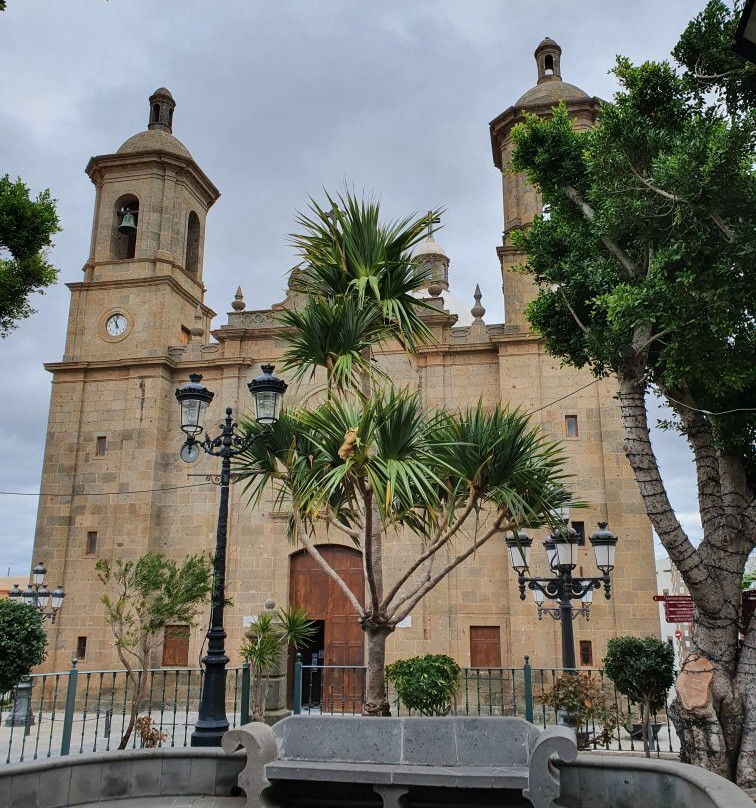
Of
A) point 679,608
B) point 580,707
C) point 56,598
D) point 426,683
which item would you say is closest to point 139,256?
point 56,598

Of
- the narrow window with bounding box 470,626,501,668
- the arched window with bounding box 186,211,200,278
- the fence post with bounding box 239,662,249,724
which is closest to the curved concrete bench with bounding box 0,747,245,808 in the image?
the fence post with bounding box 239,662,249,724

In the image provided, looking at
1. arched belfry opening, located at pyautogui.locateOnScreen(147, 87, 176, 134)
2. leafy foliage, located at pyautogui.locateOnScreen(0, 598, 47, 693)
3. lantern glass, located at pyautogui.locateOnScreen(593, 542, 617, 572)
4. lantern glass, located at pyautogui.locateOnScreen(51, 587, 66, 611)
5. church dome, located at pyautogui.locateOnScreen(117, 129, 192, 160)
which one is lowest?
leafy foliage, located at pyautogui.locateOnScreen(0, 598, 47, 693)

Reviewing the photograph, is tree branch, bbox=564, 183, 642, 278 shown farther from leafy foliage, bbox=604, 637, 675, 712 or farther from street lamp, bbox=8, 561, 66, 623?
street lamp, bbox=8, 561, 66, 623

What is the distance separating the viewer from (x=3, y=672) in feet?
22.5

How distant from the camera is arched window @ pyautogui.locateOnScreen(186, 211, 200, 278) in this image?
22.8 metres

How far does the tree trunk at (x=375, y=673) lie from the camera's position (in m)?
7.83

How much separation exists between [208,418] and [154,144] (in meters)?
8.53

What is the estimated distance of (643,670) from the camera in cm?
890

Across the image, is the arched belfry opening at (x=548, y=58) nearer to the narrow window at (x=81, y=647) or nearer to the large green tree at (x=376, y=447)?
the large green tree at (x=376, y=447)

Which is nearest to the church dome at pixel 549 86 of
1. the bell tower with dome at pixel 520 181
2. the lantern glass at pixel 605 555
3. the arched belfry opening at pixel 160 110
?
the bell tower with dome at pixel 520 181

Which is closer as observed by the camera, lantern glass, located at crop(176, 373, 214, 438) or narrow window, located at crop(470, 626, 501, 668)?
lantern glass, located at crop(176, 373, 214, 438)

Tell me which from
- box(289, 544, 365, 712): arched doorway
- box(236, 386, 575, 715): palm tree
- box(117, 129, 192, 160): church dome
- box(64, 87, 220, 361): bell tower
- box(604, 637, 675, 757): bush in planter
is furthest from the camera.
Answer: box(117, 129, 192, 160): church dome

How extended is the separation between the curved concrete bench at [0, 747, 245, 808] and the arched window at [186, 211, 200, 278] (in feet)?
59.0

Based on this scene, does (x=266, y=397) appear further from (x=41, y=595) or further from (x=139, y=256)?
(x=139, y=256)
